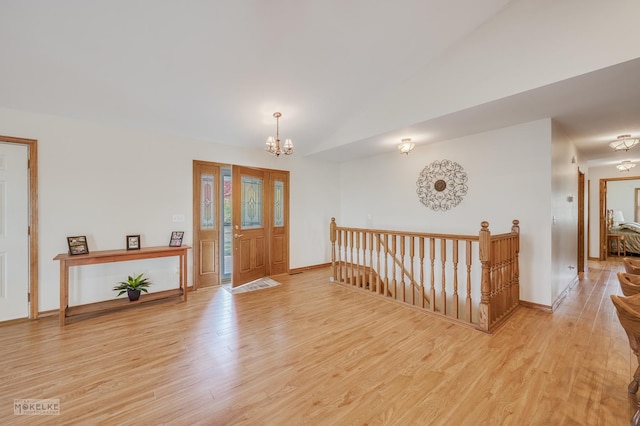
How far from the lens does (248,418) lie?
164 cm

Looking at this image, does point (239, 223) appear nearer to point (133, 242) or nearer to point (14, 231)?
point (133, 242)

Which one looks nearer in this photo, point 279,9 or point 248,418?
point 248,418

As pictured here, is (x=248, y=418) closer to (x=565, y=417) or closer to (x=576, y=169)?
(x=565, y=417)

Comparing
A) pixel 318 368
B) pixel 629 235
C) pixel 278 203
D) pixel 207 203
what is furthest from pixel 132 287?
pixel 629 235

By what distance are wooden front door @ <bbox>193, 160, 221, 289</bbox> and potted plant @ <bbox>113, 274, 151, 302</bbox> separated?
774mm

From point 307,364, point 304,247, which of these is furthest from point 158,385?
point 304,247

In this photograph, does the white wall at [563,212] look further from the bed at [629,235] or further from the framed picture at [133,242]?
the framed picture at [133,242]

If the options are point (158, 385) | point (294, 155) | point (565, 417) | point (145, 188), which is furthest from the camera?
point (294, 155)

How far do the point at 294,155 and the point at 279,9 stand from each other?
10.6 feet

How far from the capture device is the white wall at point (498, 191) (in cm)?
337

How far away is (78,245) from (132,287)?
84cm

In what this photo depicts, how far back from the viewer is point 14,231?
3.07 meters

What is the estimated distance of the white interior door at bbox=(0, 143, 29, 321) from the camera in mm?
3014

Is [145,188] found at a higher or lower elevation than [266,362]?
higher
